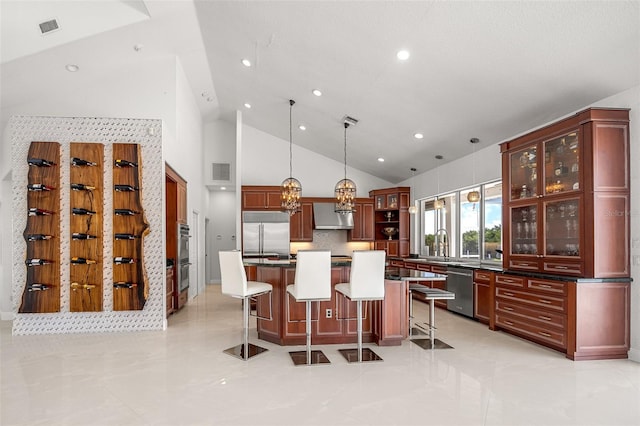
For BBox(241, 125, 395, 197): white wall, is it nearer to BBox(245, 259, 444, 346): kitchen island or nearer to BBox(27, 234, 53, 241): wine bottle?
BBox(27, 234, 53, 241): wine bottle

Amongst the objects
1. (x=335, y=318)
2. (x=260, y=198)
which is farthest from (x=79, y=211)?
(x=260, y=198)

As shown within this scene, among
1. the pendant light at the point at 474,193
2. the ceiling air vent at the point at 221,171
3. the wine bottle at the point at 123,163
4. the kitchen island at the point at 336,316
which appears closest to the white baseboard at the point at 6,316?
the wine bottle at the point at 123,163

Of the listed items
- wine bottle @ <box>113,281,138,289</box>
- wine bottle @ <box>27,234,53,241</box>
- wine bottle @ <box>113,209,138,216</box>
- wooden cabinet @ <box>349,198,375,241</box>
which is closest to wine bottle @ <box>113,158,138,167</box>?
wine bottle @ <box>113,209,138,216</box>

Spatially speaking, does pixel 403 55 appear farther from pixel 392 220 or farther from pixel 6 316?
pixel 6 316

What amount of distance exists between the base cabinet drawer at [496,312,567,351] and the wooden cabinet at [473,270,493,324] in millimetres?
306

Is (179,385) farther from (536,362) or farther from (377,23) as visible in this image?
(377,23)

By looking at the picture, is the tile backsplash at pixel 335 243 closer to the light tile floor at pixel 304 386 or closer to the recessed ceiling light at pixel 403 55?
the light tile floor at pixel 304 386

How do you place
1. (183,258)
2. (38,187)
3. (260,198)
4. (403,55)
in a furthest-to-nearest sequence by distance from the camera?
(260,198) → (183,258) → (38,187) → (403,55)

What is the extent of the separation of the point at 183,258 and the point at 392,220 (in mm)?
4962

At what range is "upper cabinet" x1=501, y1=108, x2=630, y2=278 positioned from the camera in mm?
3984

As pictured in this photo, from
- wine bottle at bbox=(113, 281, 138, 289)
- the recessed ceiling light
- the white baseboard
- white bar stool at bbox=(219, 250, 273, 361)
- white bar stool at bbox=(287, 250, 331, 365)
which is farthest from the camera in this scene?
the white baseboard

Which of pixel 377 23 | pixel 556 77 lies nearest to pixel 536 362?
pixel 556 77

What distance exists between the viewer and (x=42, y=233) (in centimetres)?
515

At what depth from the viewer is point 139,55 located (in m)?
5.62
